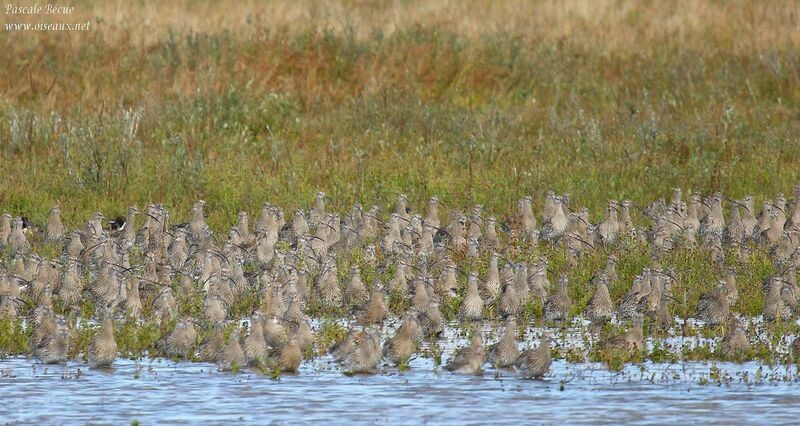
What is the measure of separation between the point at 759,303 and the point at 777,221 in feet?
10.4

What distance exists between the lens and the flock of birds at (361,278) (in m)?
11.5

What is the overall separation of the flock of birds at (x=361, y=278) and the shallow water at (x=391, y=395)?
0.60 feet

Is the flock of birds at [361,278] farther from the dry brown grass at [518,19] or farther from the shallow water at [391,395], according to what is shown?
the dry brown grass at [518,19]

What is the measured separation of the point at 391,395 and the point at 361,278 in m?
3.84

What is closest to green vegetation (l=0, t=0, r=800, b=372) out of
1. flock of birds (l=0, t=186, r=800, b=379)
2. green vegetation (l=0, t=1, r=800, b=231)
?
green vegetation (l=0, t=1, r=800, b=231)

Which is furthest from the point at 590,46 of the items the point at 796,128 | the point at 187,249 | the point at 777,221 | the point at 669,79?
the point at 187,249

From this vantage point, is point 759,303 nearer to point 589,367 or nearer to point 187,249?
point 589,367

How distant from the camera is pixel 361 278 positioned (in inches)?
567

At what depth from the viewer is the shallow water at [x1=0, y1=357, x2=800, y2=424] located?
998 cm

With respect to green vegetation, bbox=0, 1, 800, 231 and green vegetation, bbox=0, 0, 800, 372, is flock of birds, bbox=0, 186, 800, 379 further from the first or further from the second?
green vegetation, bbox=0, 1, 800, 231

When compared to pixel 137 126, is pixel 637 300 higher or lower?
lower

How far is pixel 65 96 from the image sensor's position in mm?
22547

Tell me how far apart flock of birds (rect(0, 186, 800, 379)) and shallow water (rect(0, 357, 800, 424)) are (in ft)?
0.60

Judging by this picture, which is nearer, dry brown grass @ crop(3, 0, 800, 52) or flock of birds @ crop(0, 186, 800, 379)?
flock of birds @ crop(0, 186, 800, 379)
